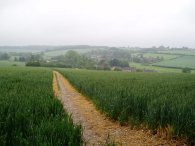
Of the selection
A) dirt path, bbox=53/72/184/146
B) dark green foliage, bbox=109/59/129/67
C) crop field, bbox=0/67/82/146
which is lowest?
dark green foliage, bbox=109/59/129/67

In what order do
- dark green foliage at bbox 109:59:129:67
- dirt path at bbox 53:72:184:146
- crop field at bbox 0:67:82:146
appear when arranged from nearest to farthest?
crop field at bbox 0:67:82:146
dirt path at bbox 53:72:184:146
dark green foliage at bbox 109:59:129:67

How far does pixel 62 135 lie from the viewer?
6.45m

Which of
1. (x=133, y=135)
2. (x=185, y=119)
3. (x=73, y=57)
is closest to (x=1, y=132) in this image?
(x=133, y=135)

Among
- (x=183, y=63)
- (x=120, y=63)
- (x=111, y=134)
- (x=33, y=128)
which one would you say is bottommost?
(x=120, y=63)

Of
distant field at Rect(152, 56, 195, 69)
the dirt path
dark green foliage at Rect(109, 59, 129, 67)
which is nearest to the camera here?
the dirt path

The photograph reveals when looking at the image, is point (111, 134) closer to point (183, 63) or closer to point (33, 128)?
point (33, 128)

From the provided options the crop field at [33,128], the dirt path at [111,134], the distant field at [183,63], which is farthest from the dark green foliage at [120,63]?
the crop field at [33,128]

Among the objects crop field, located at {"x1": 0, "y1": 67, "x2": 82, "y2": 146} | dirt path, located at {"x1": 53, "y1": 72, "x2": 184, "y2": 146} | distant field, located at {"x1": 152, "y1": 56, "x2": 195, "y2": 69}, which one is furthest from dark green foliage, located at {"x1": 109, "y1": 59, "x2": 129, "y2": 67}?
crop field, located at {"x1": 0, "y1": 67, "x2": 82, "y2": 146}

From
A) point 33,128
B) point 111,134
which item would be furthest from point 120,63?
Answer: point 33,128

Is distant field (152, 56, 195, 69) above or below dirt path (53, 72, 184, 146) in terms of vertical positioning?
below

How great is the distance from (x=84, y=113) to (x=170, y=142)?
600 centimetres

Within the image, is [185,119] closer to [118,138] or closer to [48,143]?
[118,138]

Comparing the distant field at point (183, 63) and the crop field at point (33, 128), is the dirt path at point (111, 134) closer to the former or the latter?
the crop field at point (33, 128)

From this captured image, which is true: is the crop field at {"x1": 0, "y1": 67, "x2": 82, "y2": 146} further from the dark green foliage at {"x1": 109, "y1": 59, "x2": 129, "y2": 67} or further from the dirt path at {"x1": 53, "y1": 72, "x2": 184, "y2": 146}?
the dark green foliage at {"x1": 109, "y1": 59, "x2": 129, "y2": 67}
